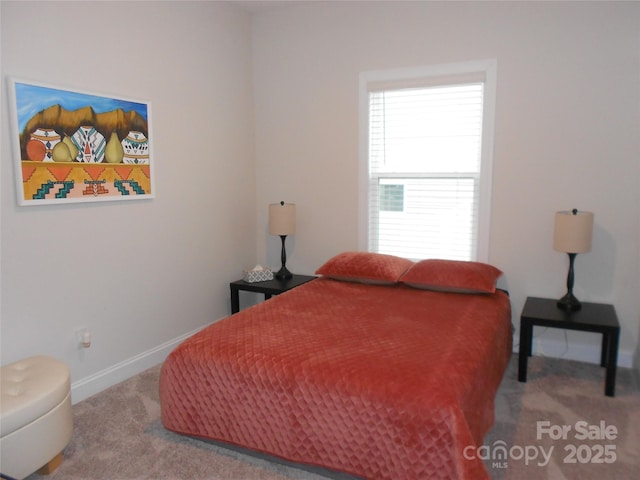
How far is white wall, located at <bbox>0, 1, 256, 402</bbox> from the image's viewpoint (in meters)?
2.49

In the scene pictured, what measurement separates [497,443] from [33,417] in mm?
2107

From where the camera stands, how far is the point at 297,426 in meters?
2.09

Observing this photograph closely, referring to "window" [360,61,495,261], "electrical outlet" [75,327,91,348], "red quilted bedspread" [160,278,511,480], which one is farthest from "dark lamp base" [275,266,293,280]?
"electrical outlet" [75,327,91,348]

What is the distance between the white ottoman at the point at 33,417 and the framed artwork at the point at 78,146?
33.9 inches

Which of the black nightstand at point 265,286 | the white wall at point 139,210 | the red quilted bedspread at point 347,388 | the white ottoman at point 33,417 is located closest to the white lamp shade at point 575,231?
the red quilted bedspread at point 347,388

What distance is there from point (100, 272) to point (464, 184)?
256 centimetres

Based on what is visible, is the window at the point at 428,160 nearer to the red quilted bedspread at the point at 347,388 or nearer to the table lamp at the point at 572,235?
the table lamp at the point at 572,235

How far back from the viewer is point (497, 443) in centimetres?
236

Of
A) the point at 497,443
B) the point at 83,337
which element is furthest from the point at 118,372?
the point at 497,443

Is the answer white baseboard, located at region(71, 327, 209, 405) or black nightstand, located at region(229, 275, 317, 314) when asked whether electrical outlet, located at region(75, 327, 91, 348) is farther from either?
black nightstand, located at region(229, 275, 317, 314)

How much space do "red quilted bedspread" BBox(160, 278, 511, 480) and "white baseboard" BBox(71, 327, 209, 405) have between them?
2.40ft

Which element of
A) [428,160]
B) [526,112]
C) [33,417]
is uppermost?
[526,112]

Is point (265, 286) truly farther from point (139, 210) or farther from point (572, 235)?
point (572, 235)

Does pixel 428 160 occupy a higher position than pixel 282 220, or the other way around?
pixel 428 160
